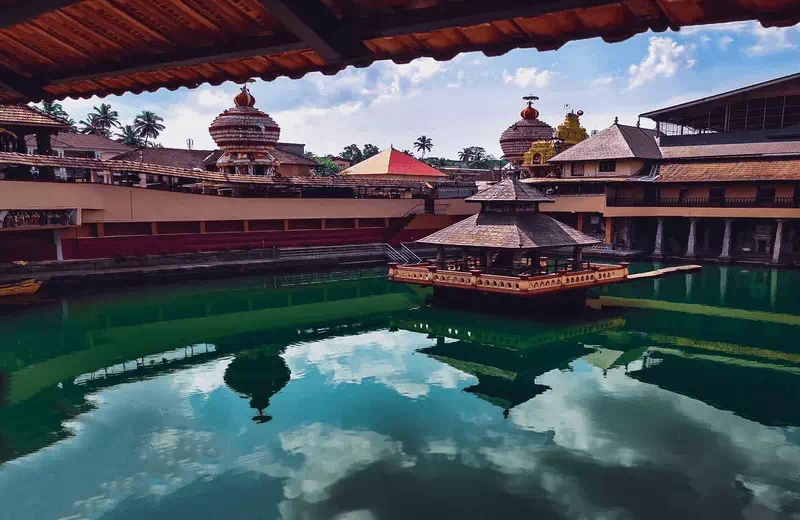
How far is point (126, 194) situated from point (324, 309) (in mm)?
15849

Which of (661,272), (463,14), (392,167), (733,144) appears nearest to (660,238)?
(733,144)

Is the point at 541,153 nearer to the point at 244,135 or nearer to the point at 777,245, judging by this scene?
the point at 777,245

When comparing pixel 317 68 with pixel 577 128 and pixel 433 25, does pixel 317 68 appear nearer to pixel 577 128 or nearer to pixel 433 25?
pixel 433 25

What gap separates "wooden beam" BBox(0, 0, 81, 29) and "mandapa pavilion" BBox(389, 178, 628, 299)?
61.4ft

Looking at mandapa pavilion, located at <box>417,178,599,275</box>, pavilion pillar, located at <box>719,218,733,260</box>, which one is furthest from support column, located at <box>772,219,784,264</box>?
mandapa pavilion, located at <box>417,178,599,275</box>

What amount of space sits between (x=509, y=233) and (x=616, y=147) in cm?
2421

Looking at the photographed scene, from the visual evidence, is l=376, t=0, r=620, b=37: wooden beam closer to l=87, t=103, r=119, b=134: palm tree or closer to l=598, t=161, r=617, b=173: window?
l=598, t=161, r=617, b=173: window

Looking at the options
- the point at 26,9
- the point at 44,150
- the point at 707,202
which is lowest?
the point at 707,202

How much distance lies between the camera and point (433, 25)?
355 centimetres

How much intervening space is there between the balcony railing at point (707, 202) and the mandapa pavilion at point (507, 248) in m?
17.6

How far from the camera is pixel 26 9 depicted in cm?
378

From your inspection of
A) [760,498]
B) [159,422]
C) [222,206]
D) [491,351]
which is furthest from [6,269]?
[760,498]

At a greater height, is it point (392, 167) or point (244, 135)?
point (244, 135)

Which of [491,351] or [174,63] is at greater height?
[174,63]
